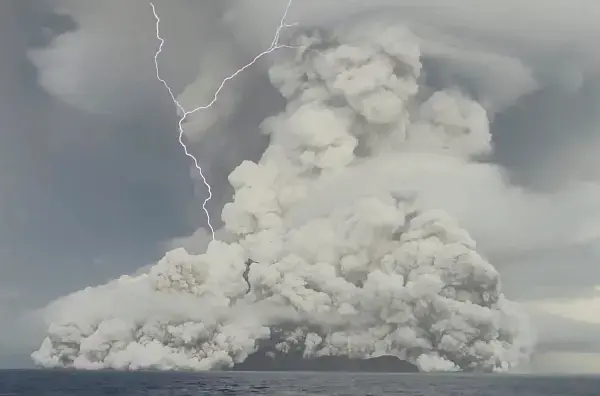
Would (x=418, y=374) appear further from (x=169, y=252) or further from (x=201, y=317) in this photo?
(x=169, y=252)

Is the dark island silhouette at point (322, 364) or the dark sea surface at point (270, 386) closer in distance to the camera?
the dark sea surface at point (270, 386)

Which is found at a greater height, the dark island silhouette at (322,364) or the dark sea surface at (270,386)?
the dark island silhouette at (322,364)

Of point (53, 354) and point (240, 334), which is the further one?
point (240, 334)

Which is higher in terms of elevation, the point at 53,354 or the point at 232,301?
the point at 232,301

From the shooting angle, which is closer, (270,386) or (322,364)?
(270,386)

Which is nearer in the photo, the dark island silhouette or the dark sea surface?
the dark sea surface

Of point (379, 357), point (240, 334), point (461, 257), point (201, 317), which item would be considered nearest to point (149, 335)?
point (201, 317)

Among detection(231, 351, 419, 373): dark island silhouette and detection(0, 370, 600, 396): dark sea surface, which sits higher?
detection(231, 351, 419, 373): dark island silhouette

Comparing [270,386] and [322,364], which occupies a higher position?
[322,364]
